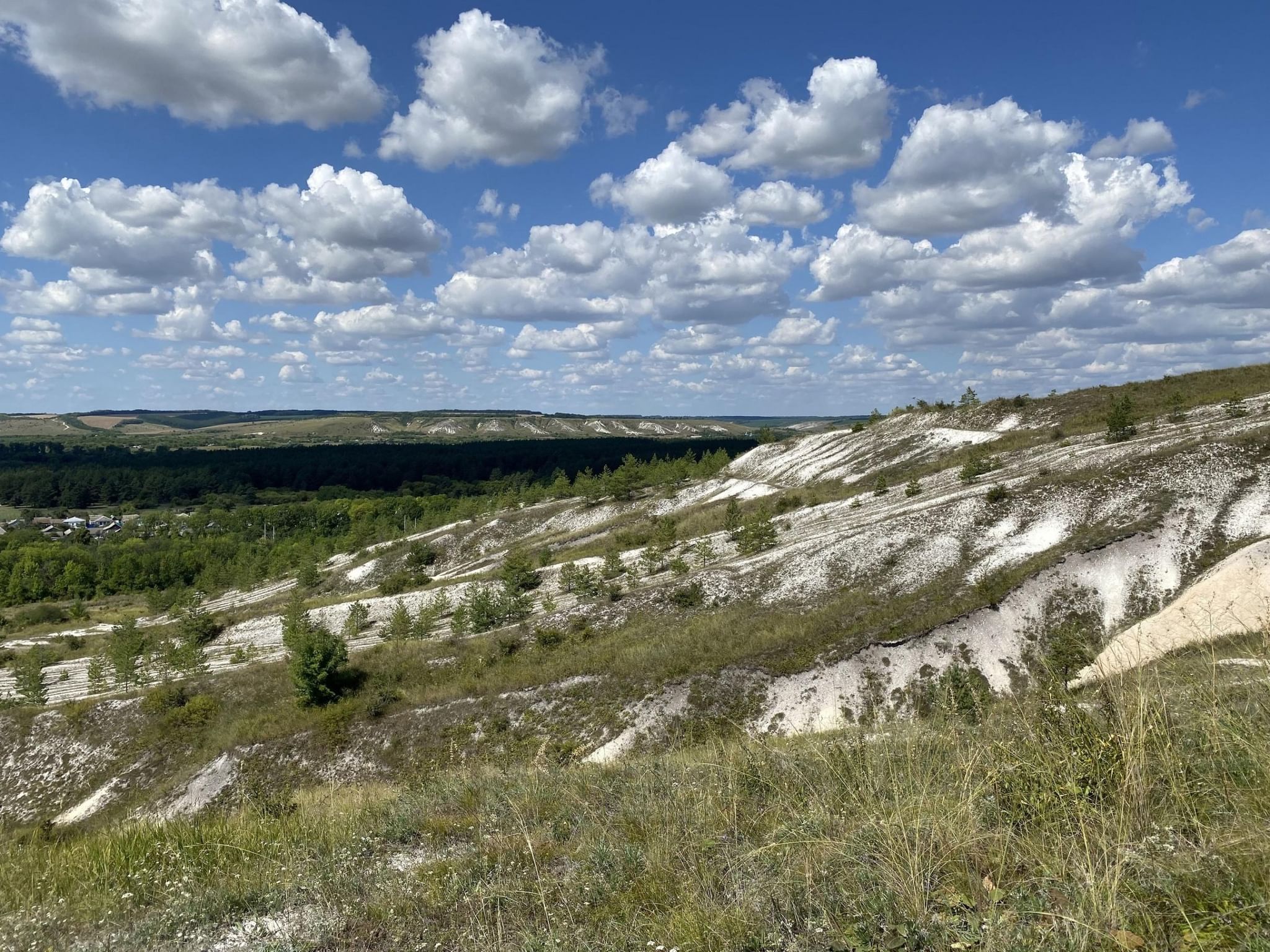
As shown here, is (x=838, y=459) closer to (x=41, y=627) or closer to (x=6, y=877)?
(x=6, y=877)

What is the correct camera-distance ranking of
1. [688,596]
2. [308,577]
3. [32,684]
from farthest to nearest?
[308,577] → [32,684] → [688,596]

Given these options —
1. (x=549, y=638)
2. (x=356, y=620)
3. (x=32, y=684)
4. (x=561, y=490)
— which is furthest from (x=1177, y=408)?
(x=32, y=684)

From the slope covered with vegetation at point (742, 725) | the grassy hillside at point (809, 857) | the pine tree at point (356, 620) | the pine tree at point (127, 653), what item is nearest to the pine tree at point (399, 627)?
the slope covered with vegetation at point (742, 725)

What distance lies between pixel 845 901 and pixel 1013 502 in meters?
49.3

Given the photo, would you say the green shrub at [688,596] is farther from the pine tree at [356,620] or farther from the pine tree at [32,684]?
the pine tree at [32,684]

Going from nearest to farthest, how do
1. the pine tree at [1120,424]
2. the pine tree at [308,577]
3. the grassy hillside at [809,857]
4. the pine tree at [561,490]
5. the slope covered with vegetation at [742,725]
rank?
the grassy hillside at [809,857], the slope covered with vegetation at [742,725], the pine tree at [1120,424], the pine tree at [308,577], the pine tree at [561,490]

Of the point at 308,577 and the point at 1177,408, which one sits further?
the point at 308,577

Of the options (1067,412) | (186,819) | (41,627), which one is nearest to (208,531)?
(41,627)

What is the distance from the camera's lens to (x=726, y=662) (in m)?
35.0

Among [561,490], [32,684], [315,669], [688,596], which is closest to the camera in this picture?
[315,669]

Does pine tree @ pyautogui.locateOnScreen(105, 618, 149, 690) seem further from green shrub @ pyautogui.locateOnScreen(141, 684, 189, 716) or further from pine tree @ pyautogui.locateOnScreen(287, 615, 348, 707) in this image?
pine tree @ pyautogui.locateOnScreen(287, 615, 348, 707)

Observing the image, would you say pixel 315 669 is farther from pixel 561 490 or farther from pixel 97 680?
pixel 561 490

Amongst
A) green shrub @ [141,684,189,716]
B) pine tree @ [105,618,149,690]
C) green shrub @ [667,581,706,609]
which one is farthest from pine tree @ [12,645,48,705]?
green shrub @ [667,581,706,609]

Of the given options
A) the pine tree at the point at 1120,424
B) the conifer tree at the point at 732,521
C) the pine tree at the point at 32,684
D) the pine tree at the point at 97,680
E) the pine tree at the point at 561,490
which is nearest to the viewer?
the pine tree at the point at 1120,424
